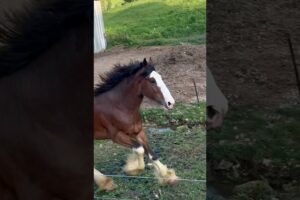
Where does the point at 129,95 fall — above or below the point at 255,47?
below

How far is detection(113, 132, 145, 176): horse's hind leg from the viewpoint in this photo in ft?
10.7

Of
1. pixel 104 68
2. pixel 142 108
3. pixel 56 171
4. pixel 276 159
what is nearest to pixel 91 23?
pixel 104 68

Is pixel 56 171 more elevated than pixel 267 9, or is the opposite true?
pixel 267 9

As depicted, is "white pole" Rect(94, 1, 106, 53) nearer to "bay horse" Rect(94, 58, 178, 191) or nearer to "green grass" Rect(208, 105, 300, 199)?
"bay horse" Rect(94, 58, 178, 191)

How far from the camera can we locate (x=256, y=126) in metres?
3.23

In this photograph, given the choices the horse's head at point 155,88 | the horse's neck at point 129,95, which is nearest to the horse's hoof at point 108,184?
the horse's neck at point 129,95

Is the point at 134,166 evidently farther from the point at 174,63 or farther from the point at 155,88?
the point at 174,63

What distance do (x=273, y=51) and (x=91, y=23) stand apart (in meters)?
0.93

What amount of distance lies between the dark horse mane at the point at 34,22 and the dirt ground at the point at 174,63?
8.9 inches

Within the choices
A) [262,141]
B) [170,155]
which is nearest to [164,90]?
[170,155]

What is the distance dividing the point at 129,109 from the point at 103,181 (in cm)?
40

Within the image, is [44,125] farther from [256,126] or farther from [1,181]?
[256,126]

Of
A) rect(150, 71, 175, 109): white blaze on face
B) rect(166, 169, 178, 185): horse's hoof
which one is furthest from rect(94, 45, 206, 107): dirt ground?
rect(166, 169, 178, 185): horse's hoof

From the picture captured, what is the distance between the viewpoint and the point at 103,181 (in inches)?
131
